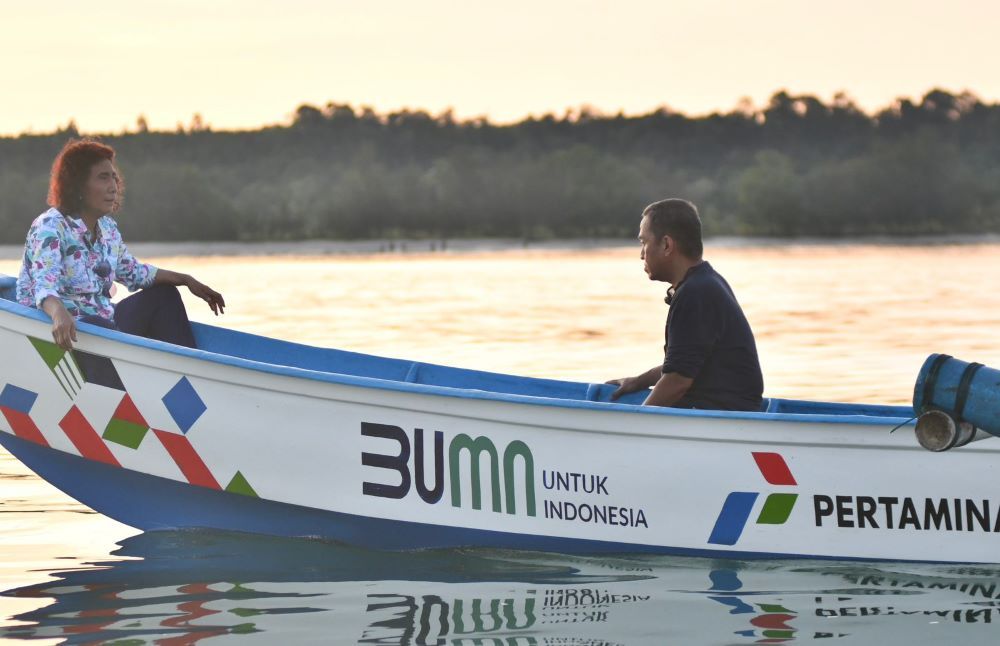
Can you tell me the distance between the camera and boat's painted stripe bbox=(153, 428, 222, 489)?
683cm

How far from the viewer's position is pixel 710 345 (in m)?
6.17

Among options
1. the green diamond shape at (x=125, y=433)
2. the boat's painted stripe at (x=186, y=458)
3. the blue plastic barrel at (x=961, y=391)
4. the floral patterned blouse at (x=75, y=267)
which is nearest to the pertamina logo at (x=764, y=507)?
the blue plastic barrel at (x=961, y=391)

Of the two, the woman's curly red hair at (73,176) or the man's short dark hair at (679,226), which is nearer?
the man's short dark hair at (679,226)

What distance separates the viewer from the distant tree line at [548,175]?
274 feet

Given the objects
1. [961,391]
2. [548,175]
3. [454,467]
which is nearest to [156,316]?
[454,467]

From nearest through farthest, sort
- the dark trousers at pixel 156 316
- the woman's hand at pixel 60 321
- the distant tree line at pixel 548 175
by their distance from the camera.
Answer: the woman's hand at pixel 60 321, the dark trousers at pixel 156 316, the distant tree line at pixel 548 175

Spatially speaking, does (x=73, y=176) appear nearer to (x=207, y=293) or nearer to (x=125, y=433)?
(x=207, y=293)

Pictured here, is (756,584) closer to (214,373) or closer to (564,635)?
(564,635)

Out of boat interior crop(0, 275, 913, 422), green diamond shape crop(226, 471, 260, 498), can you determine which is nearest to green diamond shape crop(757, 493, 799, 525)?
boat interior crop(0, 275, 913, 422)

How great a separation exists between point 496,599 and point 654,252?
4.98ft

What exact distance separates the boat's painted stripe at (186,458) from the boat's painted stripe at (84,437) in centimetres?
31

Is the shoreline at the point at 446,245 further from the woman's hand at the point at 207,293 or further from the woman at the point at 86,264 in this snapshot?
the woman at the point at 86,264

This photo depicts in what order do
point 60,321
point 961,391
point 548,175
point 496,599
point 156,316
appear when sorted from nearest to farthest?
point 961,391 → point 496,599 → point 60,321 → point 156,316 → point 548,175

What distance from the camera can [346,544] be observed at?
22.5ft
